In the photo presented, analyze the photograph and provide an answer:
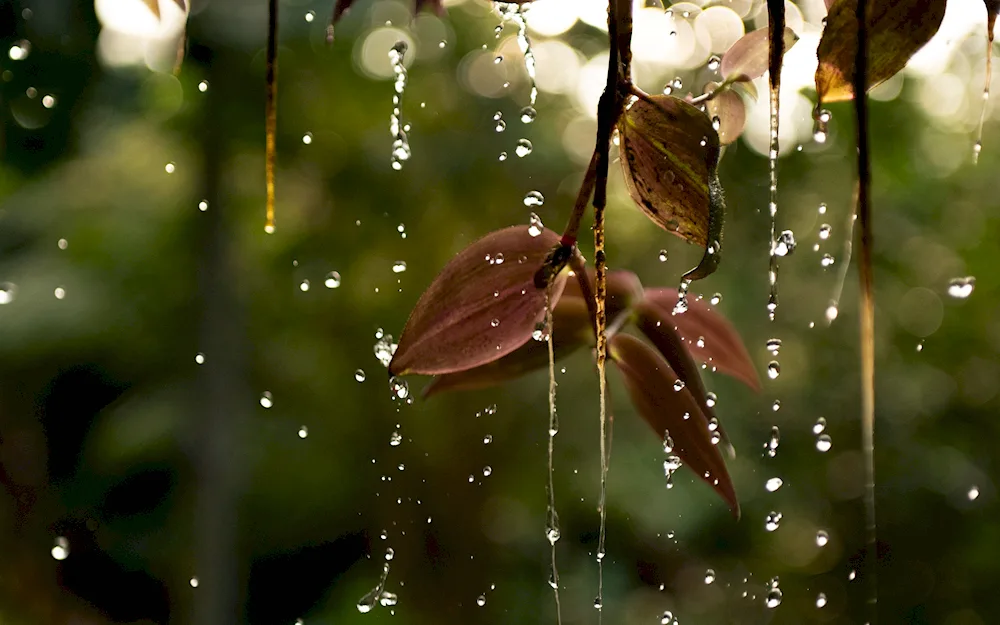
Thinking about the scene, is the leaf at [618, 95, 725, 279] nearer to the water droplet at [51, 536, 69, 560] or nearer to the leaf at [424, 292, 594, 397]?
the leaf at [424, 292, 594, 397]

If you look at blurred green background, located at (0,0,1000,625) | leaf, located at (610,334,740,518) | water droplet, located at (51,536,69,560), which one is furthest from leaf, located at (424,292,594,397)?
water droplet, located at (51,536,69,560)

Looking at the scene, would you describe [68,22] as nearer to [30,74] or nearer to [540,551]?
[30,74]

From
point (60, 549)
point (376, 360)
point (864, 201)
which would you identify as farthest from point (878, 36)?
point (60, 549)

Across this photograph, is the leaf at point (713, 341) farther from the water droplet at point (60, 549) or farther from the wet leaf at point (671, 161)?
the water droplet at point (60, 549)

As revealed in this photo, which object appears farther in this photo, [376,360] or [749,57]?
[376,360]

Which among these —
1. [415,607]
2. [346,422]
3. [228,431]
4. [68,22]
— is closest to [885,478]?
[415,607]

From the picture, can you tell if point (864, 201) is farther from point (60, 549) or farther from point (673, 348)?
point (60, 549)
